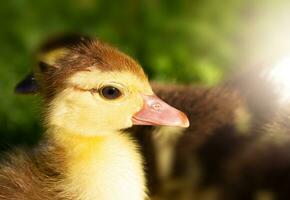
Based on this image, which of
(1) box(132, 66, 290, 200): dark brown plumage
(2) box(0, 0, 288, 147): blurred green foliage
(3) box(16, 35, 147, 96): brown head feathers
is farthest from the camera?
(2) box(0, 0, 288, 147): blurred green foliage

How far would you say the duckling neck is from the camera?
6.68 ft

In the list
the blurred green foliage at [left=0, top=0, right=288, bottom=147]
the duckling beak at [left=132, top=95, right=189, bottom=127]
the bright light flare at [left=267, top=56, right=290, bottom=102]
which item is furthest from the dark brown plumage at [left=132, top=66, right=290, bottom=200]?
the blurred green foliage at [left=0, top=0, right=288, bottom=147]

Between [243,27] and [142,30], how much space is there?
34 centimetres

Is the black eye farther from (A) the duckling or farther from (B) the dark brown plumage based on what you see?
(B) the dark brown plumage

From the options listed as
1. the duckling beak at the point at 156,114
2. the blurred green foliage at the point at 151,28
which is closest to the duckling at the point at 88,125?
the duckling beak at the point at 156,114

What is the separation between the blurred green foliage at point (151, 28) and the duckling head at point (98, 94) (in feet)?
3.62

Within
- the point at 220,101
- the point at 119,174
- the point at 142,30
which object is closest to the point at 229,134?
the point at 220,101

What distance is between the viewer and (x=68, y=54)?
207 cm

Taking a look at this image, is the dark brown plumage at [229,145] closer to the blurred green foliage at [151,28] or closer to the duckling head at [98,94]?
the duckling head at [98,94]

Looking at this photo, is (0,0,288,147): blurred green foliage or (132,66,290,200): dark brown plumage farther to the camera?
(0,0,288,147): blurred green foliage

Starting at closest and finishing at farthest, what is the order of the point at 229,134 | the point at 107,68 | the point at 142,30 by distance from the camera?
the point at 107,68
the point at 229,134
the point at 142,30

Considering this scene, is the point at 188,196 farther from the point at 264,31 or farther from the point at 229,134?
the point at 264,31

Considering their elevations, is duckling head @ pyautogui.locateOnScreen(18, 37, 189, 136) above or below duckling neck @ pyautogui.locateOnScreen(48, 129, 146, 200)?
above

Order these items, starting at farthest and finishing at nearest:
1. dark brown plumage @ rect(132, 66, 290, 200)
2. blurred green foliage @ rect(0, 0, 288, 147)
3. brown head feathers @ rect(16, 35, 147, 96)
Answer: blurred green foliage @ rect(0, 0, 288, 147), dark brown plumage @ rect(132, 66, 290, 200), brown head feathers @ rect(16, 35, 147, 96)
